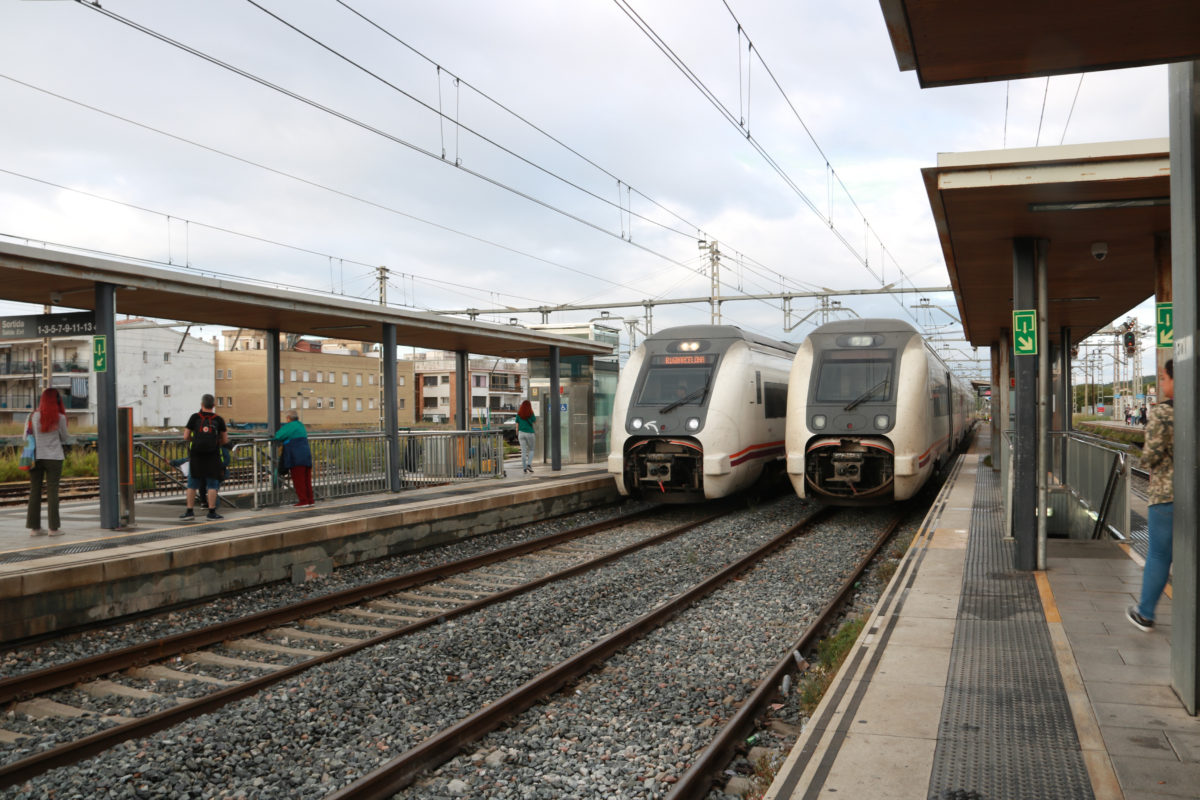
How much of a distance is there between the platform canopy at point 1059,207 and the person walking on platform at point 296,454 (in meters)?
8.69

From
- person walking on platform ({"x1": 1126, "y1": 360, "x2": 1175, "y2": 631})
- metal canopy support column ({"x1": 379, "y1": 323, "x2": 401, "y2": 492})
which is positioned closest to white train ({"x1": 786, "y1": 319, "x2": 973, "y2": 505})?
metal canopy support column ({"x1": 379, "y1": 323, "x2": 401, "y2": 492})

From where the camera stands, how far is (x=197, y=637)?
7.00m

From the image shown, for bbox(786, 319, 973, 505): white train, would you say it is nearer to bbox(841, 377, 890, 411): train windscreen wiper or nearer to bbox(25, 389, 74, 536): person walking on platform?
bbox(841, 377, 890, 411): train windscreen wiper

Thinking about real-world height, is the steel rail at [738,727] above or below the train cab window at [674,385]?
below

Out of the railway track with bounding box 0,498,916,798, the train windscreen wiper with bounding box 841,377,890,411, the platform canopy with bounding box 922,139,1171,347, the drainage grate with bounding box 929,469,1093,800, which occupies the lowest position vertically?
Answer: the railway track with bounding box 0,498,916,798

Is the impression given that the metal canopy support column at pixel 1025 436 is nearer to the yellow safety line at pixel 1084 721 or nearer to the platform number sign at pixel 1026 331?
the platform number sign at pixel 1026 331

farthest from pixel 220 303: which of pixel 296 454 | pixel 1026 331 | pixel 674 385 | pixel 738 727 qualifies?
pixel 1026 331

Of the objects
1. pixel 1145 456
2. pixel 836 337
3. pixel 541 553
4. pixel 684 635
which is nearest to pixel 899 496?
pixel 836 337

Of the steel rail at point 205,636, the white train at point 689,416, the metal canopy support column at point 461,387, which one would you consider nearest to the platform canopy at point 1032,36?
the steel rail at point 205,636

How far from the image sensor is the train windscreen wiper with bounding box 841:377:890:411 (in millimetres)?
13297

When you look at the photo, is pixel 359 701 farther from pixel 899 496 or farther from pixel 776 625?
pixel 899 496

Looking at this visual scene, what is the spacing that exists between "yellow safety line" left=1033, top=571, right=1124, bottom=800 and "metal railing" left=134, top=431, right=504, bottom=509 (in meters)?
9.84

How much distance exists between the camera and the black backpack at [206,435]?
10.8m

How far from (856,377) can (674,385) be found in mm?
2935
